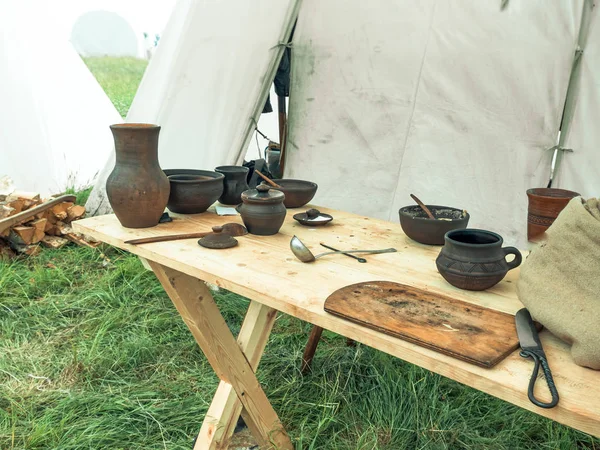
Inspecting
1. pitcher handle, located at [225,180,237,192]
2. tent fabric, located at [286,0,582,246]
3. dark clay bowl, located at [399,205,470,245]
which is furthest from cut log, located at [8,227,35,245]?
dark clay bowl, located at [399,205,470,245]

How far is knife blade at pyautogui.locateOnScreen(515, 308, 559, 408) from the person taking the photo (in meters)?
0.88

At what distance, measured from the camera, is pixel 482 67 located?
284 cm

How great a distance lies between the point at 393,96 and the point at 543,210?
1.82m

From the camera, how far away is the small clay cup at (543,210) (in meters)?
1.49

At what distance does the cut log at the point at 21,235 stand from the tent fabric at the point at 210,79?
43 cm

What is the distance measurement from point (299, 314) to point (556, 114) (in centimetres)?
204

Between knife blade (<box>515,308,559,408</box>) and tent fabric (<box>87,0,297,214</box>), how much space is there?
2.63 metres

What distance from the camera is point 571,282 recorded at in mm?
1072

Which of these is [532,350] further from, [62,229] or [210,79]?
[62,229]

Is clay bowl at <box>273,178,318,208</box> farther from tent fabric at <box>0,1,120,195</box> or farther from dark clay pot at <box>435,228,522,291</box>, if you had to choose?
tent fabric at <box>0,1,120,195</box>

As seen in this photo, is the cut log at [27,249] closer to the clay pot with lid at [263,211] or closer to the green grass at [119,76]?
the clay pot with lid at [263,211]

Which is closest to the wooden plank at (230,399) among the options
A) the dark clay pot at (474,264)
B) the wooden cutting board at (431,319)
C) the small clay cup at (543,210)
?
the wooden cutting board at (431,319)

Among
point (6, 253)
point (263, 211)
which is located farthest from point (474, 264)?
point (6, 253)

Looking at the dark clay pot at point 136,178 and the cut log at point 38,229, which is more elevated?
the dark clay pot at point 136,178
